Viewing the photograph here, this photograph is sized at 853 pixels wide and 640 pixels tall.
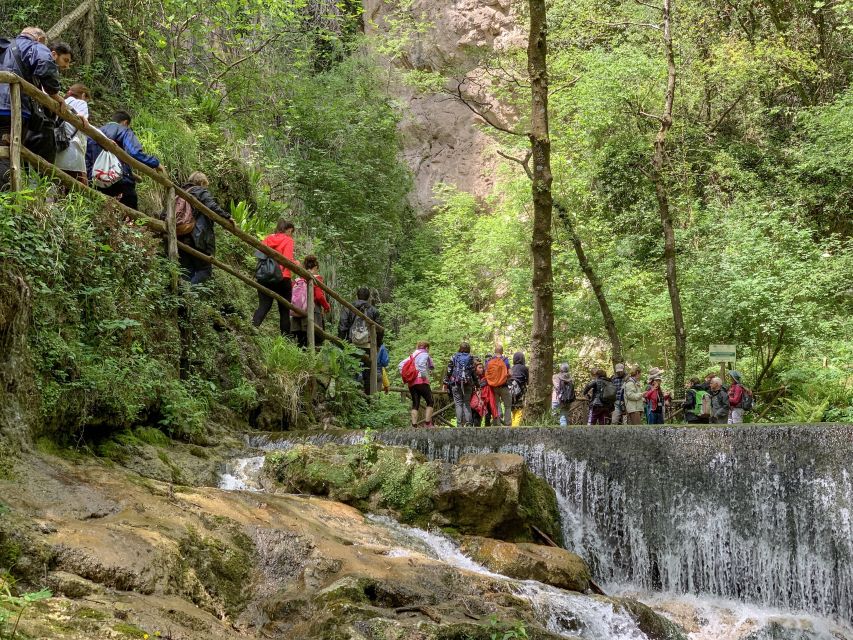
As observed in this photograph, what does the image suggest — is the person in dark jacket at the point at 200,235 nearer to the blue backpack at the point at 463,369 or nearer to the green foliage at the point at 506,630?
the blue backpack at the point at 463,369

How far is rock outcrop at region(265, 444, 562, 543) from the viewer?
27.8ft

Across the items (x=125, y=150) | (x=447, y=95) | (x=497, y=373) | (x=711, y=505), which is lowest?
(x=711, y=505)

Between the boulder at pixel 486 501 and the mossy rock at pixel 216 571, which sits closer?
the mossy rock at pixel 216 571

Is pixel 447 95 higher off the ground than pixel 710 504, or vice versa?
pixel 447 95

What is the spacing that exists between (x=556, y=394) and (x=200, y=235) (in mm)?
8329

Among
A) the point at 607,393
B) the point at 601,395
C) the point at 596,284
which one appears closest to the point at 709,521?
the point at 607,393

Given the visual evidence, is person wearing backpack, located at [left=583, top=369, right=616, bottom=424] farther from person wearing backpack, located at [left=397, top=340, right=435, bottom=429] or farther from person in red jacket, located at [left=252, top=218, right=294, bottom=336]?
person in red jacket, located at [left=252, top=218, right=294, bottom=336]

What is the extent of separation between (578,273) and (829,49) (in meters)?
10.1

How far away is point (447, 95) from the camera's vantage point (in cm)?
3391

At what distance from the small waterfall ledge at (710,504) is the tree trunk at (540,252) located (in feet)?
7.67

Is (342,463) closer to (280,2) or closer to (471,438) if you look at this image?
(471,438)

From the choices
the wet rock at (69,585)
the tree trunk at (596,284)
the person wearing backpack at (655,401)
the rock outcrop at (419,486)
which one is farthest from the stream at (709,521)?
the tree trunk at (596,284)

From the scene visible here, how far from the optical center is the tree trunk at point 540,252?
1262cm

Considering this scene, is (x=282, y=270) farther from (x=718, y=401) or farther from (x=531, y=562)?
(x=718, y=401)
